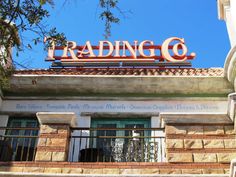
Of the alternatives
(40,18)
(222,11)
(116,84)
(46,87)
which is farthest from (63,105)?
(222,11)

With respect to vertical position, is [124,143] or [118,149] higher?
[124,143]

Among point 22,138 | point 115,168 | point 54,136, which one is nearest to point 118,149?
point 115,168

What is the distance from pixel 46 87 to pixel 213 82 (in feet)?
17.1

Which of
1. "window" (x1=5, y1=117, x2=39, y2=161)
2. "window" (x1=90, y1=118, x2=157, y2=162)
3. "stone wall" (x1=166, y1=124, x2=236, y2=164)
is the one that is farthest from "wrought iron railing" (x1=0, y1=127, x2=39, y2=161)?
"stone wall" (x1=166, y1=124, x2=236, y2=164)

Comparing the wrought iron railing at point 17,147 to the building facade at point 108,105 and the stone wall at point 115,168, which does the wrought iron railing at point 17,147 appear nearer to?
the building facade at point 108,105

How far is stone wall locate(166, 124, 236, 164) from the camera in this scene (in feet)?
27.0

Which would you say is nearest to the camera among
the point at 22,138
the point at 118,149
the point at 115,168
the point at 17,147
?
the point at 115,168

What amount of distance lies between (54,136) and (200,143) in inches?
129

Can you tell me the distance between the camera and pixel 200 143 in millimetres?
8430

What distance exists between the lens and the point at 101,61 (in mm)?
16391

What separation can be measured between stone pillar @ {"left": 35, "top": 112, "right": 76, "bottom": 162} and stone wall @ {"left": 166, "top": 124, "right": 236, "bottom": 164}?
7.46 feet

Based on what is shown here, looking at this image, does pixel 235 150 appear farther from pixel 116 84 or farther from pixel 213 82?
pixel 116 84

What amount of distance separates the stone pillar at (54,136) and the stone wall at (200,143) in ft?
7.46

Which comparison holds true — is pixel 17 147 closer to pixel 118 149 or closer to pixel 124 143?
pixel 118 149
